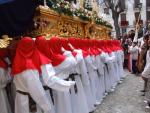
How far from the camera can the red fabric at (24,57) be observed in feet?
18.5

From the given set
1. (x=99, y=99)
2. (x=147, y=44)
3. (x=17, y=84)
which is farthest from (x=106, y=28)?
(x=17, y=84)

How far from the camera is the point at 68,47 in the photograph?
7.63m

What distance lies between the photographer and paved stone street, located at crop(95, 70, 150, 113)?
8916 mm

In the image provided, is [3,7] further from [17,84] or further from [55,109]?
[55,109]

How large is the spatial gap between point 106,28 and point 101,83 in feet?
12.9

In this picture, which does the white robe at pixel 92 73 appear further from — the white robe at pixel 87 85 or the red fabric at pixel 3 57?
the red fabric at pixel 3 57

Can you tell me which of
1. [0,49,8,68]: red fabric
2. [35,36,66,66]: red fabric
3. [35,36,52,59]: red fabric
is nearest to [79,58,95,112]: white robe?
[35,36,66,66]: red fabric

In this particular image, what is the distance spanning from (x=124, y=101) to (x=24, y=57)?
199 inches

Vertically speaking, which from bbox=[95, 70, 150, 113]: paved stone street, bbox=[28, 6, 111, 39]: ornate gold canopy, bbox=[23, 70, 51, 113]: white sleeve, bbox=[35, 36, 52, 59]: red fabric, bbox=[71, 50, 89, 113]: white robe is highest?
bbox=[28, 6, 111, 39]: ornate gold canopy

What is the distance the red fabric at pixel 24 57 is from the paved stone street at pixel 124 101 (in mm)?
3773

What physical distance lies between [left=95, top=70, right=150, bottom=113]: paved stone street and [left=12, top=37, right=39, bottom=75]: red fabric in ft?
12.4

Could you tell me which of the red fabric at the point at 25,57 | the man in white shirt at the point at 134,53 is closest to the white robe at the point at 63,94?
the red fabric at the point at 25,57

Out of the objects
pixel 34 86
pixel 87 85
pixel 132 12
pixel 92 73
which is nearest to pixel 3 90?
pixel 34 86

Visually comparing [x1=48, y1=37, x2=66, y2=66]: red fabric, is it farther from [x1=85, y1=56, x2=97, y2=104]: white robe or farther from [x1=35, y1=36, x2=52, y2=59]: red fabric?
[x1=85, y1=56, x2=97, y2=104]: white robe
